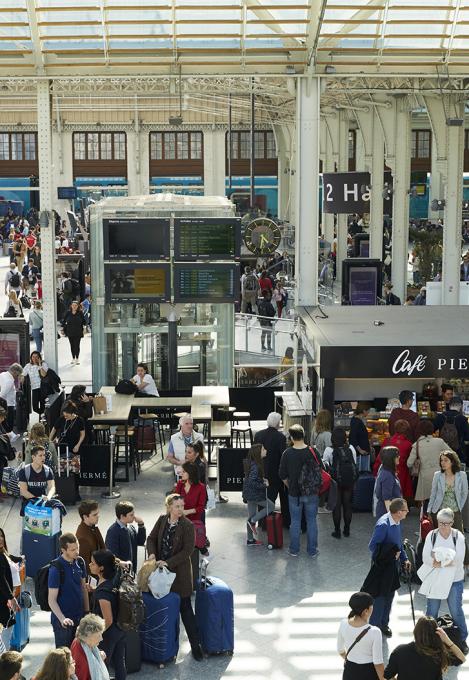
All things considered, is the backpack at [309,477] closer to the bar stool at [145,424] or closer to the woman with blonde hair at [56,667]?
the bar stool at [145,424]

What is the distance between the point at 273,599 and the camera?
450 inches

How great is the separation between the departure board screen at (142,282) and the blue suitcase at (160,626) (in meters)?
9.13

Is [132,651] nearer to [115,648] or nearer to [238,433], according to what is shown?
[115,648]

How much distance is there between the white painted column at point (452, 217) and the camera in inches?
1037

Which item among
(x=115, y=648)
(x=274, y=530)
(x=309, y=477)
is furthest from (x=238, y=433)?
(x=115, y=648)

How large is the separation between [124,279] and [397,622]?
9024 mm

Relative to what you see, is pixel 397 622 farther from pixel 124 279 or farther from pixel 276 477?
pixel 124 279

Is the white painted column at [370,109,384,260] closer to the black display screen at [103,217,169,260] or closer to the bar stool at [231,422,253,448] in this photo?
the black display screen at [103,217,169,260]

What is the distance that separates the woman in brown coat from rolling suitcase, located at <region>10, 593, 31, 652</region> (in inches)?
45.9

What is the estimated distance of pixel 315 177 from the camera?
756 inches

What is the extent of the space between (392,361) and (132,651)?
6.16 metres

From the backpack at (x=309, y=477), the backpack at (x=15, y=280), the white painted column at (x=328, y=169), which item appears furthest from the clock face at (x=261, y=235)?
the white painted column at (x=328, y=169)

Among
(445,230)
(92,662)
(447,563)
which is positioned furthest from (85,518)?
(445,230)

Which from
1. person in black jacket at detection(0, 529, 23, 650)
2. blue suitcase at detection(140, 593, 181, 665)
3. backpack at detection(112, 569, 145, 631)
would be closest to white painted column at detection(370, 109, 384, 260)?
blue suitcase at detection(140, 593, 181, 665)
